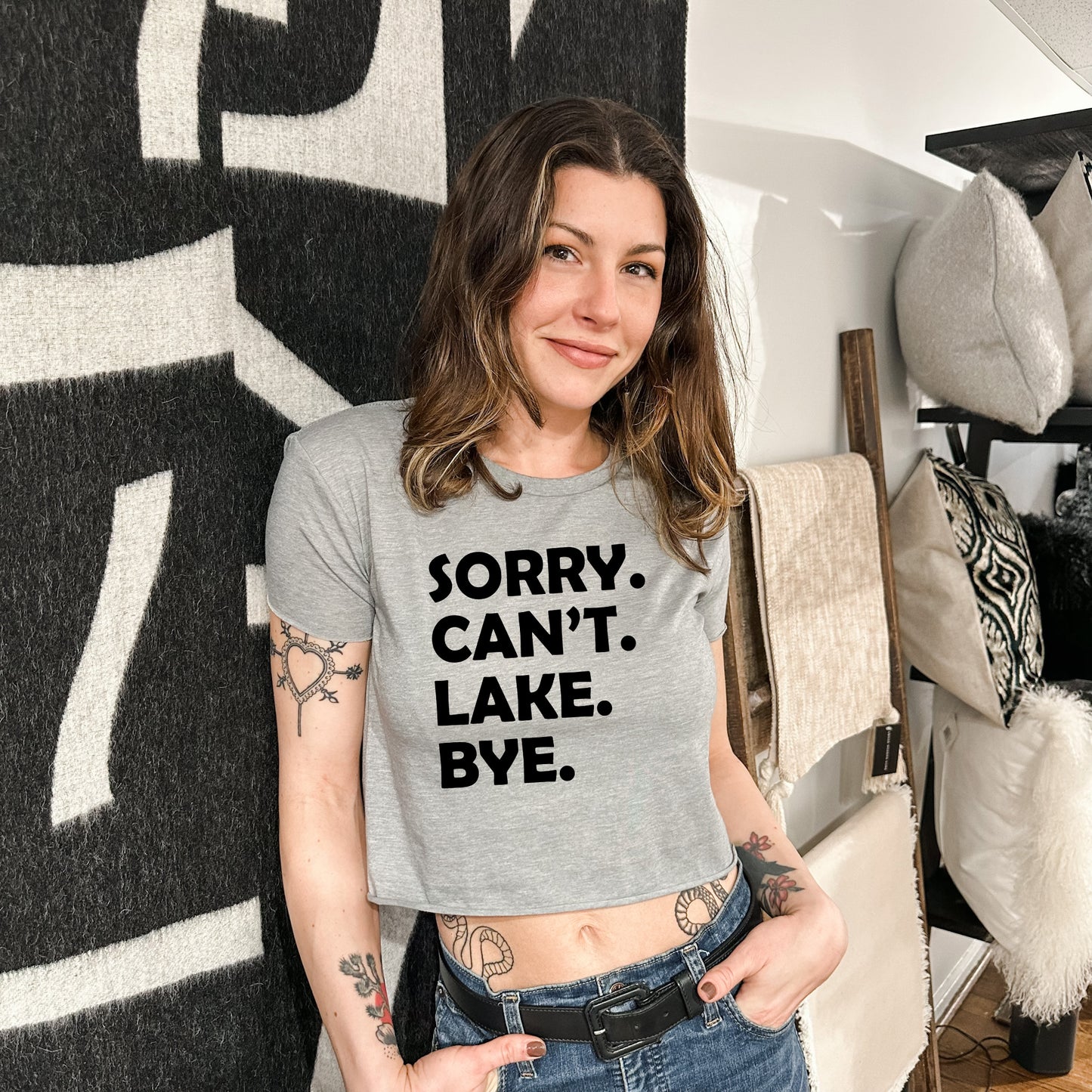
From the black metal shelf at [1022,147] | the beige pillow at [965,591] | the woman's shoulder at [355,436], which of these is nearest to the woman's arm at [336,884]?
the woman's shoulder at [355,436]

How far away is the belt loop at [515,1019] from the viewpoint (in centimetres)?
83

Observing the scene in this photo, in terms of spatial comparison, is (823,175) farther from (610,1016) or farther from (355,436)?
(610,1016)

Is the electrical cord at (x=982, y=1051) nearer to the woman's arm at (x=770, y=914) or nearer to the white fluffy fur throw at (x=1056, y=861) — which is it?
the white fluffy fur throw at (x=1056, y=861)

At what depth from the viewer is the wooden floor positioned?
199 cm

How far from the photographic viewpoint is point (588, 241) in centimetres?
85

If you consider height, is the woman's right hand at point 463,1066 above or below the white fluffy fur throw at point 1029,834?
above

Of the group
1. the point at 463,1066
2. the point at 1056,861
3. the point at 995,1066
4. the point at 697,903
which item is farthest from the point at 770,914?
the point at 995,1066

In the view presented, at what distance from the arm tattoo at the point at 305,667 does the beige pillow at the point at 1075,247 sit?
4.84 feet

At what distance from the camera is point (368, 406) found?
87 centimetres

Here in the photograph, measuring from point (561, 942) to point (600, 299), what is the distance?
0.56m


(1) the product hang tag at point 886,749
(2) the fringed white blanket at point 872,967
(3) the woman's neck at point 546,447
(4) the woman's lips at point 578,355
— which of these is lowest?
(2) the fringed white blanket at point 872,967

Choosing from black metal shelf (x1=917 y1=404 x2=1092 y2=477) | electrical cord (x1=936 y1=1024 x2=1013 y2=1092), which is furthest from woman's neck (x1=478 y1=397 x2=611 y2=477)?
electrical cord (x1=936 y1=1024 x2=1013 y2=1092)

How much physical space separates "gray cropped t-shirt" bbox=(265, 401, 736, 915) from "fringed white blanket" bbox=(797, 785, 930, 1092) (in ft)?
2.29

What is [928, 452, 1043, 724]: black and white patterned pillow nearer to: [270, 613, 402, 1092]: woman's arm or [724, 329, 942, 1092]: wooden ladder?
[724, 329, 942, 1092]: wooden ladder
